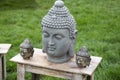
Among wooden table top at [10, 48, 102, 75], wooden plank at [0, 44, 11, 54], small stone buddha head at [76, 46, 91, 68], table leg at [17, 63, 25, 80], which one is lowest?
table leg at [17, 63, 25, 80]

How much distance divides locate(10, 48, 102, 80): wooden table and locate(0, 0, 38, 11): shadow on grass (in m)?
3.79

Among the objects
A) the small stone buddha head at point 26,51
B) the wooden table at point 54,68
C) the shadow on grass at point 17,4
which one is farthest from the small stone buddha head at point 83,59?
the shadow on grass at point 17,4

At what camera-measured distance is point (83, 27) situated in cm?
522

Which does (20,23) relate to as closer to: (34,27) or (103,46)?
(34,27)

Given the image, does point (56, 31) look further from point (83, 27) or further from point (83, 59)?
point (83, 27)

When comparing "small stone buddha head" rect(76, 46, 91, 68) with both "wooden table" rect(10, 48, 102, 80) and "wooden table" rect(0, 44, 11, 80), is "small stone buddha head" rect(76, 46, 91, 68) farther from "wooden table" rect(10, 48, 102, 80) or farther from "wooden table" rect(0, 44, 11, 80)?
"wooden table" rect(0, 44, 11, 80)

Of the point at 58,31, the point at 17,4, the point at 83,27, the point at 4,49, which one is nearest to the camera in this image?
the point at 58,31

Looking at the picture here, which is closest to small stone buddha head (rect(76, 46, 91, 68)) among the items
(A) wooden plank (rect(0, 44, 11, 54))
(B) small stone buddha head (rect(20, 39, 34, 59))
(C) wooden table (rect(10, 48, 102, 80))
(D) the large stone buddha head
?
(C) wooden table (rect(10, 48, 102, 80))

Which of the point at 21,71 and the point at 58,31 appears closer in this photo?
the point at 58,31

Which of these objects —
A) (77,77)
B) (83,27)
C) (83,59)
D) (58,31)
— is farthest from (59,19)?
(83,27)

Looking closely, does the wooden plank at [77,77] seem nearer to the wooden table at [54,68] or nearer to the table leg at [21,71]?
the wooden table at [54,68]

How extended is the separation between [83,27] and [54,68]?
2638mm

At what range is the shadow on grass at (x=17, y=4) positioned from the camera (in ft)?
21.8

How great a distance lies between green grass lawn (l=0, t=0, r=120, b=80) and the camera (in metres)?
3.88
